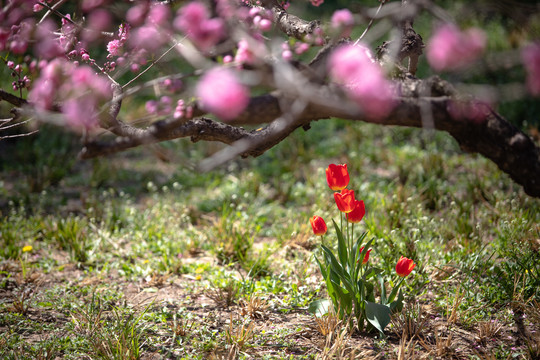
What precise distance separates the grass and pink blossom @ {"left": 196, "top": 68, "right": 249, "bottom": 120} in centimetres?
135

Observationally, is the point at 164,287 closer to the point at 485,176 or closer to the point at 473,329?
the point at 473,329

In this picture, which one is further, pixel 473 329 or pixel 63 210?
pixel 63 210

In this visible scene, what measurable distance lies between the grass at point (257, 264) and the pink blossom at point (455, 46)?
1.37 m

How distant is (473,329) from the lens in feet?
7.99

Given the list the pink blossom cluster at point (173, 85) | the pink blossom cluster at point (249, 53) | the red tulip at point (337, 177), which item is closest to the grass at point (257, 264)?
the red tulip at point (337, 177)

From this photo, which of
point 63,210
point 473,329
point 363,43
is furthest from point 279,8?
point 63,210

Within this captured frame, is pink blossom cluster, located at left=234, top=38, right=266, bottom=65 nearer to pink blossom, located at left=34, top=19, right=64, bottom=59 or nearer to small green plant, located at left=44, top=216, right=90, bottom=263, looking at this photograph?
pink blossom, located at left=34, top=19, right=64, bottom=59

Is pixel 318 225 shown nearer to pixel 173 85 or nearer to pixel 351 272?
pixel 351 272

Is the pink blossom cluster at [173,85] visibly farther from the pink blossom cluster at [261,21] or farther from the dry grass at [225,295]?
the dry grass at [225,295]

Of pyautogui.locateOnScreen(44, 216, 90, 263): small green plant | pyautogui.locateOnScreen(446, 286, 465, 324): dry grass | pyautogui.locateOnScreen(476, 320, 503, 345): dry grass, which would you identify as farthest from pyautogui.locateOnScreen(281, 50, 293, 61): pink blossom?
pyautogui.locateOnScreen(44, 216, 90, 263): small green plant

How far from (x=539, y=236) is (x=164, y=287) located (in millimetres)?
2754

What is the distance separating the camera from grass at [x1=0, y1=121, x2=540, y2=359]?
7.57 ft

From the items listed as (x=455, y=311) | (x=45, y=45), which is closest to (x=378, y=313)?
(x=455, y=311)

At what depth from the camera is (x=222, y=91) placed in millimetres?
1366
